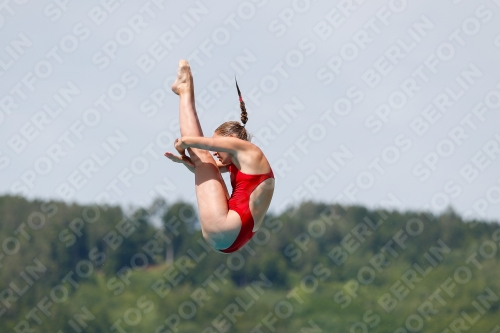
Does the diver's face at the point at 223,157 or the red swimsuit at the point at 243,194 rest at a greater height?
the diver's face at the point at 223,157

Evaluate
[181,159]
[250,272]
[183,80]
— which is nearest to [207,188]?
[181,159]

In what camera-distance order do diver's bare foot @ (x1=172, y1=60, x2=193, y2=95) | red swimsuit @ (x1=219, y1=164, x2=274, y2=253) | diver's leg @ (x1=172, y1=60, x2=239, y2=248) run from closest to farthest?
diver's leg @ (x1=172, y1=60, x2=239, y2=248) → red swimsuit @ (x1=219, y1=164, x2=274, y2=253) → diver's bare foot @ (x1=172, y1=60, x2=193, y2=95)

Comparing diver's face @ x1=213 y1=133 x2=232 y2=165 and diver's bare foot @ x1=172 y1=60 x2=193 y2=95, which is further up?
diver's bare foot @ x1=172 y1=60 x2=193 y2=95

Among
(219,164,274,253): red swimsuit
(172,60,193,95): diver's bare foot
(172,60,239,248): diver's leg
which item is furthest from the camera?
(172,60,193,95): diver's bare foot

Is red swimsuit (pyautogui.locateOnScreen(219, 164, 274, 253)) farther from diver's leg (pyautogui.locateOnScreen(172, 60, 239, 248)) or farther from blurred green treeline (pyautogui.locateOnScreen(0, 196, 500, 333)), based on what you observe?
blurred green treeline (pyautogui.locateOnScreen(0, 196, 500, 333))

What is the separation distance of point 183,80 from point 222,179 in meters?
1.04

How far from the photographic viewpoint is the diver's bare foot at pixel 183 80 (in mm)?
10062

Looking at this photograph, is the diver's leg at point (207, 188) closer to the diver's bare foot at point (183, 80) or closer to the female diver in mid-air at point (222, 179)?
the female diver in mid-air at point (222, 179)

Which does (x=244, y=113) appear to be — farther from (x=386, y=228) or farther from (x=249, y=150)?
(x=386, y=228)

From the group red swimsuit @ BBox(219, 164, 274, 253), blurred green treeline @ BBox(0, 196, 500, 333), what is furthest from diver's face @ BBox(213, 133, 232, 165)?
blurred green treeline @ BBox(0, 196, 500, 333)

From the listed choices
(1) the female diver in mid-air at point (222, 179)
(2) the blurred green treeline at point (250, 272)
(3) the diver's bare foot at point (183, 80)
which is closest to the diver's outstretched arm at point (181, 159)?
(1) the female diver in mid-air at point (222, 179)

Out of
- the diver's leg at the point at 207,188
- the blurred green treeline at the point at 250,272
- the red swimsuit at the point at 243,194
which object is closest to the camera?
the diver's leg at the point at 207,188

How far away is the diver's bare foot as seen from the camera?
1006 cm

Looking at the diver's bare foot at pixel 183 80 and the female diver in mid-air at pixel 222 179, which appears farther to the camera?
the diver's bare foot at pixel 183 80
